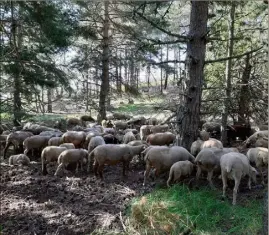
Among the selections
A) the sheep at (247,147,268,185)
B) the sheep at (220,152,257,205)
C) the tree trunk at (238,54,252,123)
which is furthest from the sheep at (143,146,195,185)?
the tree trunk at (238,54,252,123)

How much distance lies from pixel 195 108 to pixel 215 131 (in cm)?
570

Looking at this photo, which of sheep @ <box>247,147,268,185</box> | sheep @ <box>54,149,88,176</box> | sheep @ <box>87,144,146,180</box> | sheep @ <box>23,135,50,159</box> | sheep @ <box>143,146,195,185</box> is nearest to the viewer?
sheep @ <box>247,147,268,185</box>

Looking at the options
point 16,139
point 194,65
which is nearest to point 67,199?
point 194,65

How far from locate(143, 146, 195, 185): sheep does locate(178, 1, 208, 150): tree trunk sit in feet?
2.75

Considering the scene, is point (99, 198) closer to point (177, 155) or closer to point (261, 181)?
point (177, 155)

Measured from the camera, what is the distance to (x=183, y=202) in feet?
18.0

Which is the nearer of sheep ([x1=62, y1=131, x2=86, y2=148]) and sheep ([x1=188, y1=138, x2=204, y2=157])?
sheep ([x1=188, y1=138, x2=204, y2=157])

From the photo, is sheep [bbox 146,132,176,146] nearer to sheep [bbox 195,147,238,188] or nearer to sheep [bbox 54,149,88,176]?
sheep [bbox 54,149,88,176]

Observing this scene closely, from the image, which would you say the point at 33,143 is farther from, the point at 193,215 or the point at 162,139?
the point at 193,215

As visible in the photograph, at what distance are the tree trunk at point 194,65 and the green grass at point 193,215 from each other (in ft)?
7.37

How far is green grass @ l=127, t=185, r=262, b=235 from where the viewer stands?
472 centimetres

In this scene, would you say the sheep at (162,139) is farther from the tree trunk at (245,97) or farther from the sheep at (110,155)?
the tree trunk at (245,97)

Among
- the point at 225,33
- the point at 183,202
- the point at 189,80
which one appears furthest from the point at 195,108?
the point at 225,33

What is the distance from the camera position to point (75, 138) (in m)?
10.5
